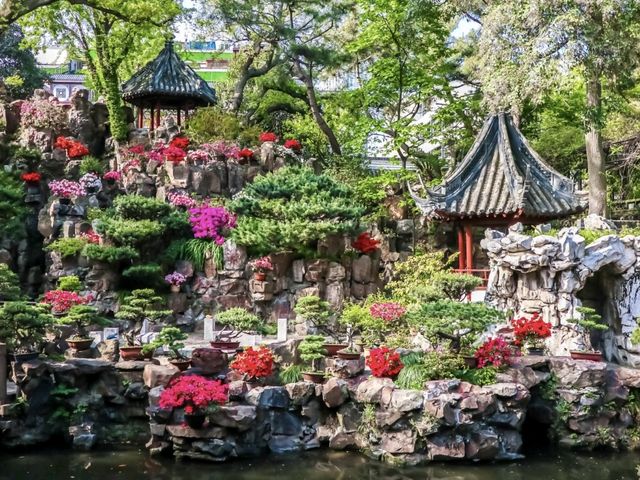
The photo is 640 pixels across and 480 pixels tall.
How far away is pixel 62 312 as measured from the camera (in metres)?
13.4

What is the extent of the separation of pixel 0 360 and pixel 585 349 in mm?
10414

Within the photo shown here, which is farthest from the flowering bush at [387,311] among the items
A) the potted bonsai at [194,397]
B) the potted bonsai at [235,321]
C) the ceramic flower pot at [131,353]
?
the ceramic flower pot at [131,353]

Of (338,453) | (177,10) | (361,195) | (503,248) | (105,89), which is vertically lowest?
(338,453)

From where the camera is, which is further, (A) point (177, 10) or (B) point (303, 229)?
(A) point (177, 10)

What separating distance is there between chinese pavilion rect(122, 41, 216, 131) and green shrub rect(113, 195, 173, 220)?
232 inches

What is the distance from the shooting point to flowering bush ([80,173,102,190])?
17969 mm

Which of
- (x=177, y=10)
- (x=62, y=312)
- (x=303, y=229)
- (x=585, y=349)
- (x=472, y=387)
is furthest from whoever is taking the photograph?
(x=177, y=10)

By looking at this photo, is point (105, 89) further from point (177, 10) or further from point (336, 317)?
point (336, 317)

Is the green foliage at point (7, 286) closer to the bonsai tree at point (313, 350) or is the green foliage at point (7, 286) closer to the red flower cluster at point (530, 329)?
the bonsai tree at point (313, 350)

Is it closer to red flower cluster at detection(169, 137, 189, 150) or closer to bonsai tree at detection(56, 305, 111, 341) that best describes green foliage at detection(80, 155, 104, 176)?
red flower cluster at detection(169, 137, 189, 150)

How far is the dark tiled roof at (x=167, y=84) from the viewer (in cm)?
2080

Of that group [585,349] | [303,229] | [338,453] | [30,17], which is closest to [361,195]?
[303,229]

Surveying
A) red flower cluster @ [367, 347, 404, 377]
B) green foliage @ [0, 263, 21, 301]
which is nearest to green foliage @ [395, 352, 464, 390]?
red flower cluster @ [367, 347, 404, 377]

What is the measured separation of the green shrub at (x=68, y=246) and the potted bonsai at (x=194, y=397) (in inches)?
260
